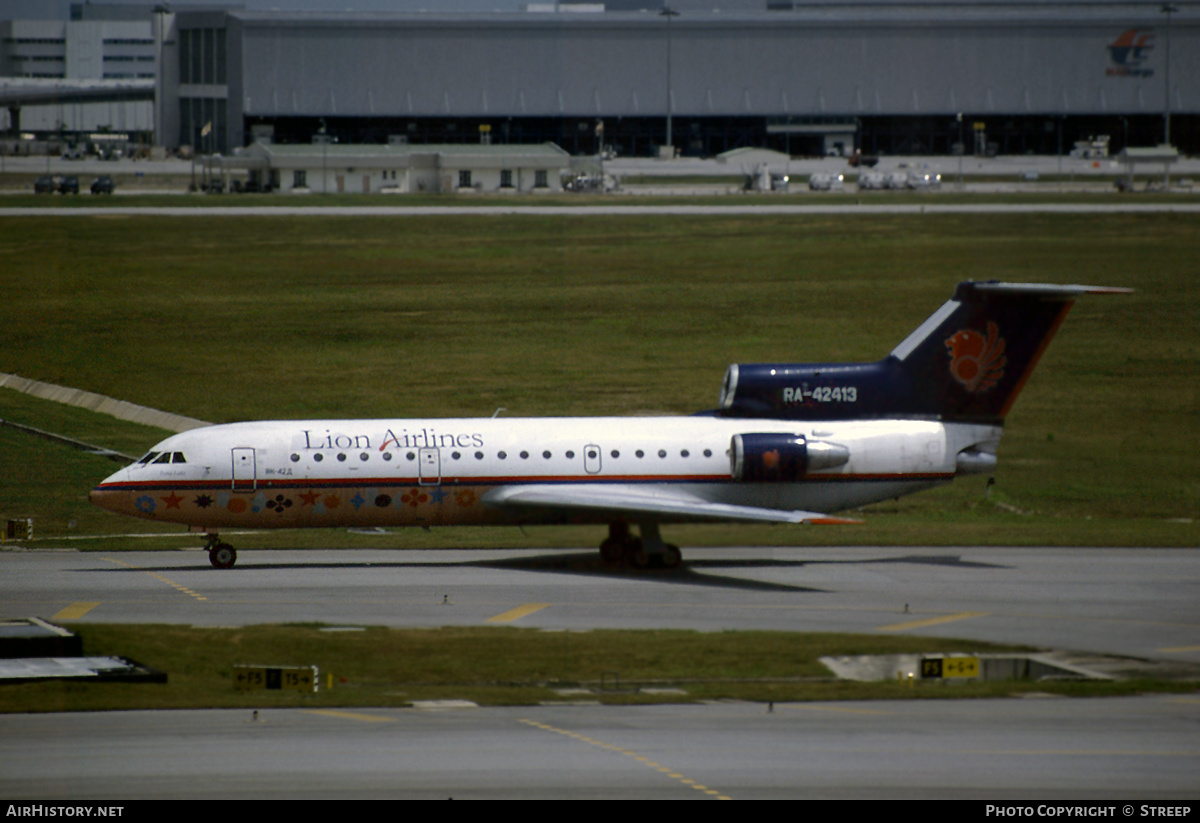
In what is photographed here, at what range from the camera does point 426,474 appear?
35719 millimetres

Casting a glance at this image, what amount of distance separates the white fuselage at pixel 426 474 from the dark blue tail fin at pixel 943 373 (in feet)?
4.13

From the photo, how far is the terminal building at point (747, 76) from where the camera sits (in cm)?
11088

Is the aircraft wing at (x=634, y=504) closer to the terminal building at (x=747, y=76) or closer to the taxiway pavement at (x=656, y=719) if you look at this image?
the taxiway pavement at (x=656, y=719)

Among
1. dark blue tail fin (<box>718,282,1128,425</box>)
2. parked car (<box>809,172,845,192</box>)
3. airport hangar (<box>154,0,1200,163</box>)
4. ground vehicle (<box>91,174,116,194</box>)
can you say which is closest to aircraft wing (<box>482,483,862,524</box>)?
dark blue tail fin (<box>718,282,1128,425</box>)

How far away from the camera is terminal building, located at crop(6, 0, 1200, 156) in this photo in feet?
364

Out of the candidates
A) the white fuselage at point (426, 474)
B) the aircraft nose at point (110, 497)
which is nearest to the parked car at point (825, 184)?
the white fuselage at point (426, 474)

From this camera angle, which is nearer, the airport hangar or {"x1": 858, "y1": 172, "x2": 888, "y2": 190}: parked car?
the airport hangar

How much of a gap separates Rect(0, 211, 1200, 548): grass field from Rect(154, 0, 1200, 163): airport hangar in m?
13.9

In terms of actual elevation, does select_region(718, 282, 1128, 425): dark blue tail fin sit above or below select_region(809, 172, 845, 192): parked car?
below

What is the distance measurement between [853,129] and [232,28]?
69.8 meters

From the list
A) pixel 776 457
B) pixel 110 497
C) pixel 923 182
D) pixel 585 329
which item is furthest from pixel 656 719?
pixel 923 182

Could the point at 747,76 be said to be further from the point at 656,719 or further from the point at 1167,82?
the point at 656,719

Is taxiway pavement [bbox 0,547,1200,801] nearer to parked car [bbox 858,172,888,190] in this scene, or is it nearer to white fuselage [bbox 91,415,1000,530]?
white fuselage [bbox 91,415,1000,530]

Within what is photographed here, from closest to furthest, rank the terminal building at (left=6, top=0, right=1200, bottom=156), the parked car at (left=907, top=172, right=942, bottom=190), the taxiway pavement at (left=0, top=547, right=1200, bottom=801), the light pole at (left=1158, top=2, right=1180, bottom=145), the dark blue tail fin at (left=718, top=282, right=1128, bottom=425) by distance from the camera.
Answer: the taxiway pavement at (left=0, top=547, right=1200, bottom=801)
the dark blue tail fin at (left=718, top=282, right=1128, bottom=425)
the terminal building at (left=6, top=0, right=1200, bottom=156)
the parked car at (left=907, top=172, right=942, bottom=190)
the light pole at (left=1158, top=2, right=1180, bottom=145)
